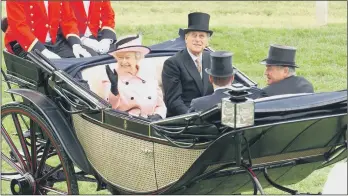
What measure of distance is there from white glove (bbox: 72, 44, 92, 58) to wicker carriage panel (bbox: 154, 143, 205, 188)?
4.96 feet

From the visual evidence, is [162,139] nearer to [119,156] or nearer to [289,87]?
[119,156]

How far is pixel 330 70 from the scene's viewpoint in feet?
33.9

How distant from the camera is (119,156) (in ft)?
15.2

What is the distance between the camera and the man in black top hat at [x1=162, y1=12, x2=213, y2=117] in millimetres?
5324

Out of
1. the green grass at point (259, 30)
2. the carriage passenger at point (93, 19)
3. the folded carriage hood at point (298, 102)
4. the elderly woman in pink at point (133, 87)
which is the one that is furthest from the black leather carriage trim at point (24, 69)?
the green grass at point (259, 30)

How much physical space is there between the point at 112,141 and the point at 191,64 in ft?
3.10

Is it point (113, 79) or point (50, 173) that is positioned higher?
point (113, 79)

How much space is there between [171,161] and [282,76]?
77 centimetres

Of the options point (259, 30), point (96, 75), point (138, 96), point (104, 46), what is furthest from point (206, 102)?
point (259, 30)

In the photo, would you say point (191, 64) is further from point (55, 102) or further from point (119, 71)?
point (55, 102)

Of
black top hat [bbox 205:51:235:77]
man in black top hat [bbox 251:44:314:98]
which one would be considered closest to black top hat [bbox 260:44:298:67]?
man in black top hat [bbox 251:44:314:98]

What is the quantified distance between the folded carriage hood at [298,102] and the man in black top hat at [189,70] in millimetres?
1172

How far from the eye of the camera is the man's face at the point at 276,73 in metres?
4.71

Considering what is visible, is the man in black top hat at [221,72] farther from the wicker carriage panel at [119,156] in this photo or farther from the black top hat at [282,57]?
the wicker carriage panel at [119,156]
